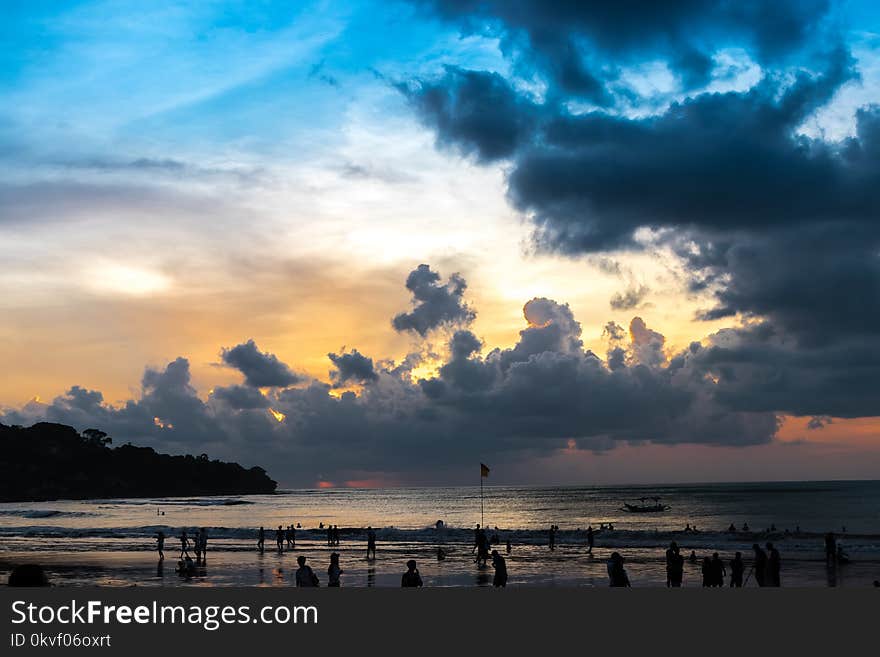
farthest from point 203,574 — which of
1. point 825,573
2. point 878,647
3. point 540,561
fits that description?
point 878,647

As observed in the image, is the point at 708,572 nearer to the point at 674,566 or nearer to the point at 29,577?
the point at 674,566

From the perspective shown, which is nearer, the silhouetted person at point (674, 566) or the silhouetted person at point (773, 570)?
the silhouetted person at point (773, 570)

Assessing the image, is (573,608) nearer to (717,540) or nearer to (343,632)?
(343,632)

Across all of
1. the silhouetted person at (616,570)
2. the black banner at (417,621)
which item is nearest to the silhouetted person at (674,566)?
the silhouetted person at (616,570)

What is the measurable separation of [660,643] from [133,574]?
3236 centimetres

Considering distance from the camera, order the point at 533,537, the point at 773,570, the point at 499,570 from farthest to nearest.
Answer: the point at 533,537, the point at 773,570, the point at 499,570

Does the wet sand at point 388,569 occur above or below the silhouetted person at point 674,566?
below

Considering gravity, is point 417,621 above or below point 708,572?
above

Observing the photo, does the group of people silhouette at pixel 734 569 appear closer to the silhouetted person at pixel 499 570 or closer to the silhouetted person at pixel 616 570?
the silhouetted person at pixel 616 570

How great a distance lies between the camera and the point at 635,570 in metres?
40.5

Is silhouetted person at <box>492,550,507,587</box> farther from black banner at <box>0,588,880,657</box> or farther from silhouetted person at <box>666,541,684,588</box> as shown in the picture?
black banner at <box>0,588,880,657</box>

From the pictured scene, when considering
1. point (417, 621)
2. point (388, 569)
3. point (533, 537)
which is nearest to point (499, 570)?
point (417, 621)

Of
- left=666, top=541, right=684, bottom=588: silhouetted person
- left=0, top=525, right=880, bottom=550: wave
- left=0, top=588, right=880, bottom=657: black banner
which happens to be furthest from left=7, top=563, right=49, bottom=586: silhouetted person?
left=0, top=525, right=880, bottom=550: wave

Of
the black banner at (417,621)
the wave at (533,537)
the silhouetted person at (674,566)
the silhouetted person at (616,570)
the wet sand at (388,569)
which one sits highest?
the black banner at (417,621)
